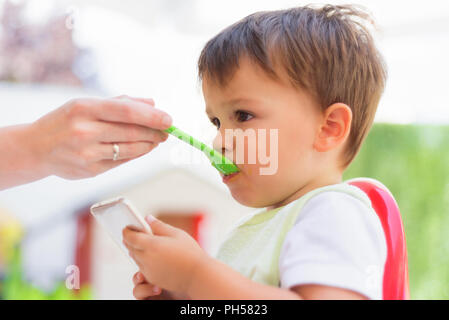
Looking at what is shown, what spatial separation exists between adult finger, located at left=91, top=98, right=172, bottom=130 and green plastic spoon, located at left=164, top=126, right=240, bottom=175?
0.02 metres

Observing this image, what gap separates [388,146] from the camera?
2.18 meters

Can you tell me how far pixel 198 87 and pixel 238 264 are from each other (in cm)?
28

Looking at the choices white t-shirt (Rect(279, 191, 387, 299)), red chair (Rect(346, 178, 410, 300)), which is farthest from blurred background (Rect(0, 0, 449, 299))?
white t-shirt (Rect(279, 191, 387, 299))

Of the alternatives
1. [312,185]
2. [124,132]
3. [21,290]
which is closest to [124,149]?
[124,132]

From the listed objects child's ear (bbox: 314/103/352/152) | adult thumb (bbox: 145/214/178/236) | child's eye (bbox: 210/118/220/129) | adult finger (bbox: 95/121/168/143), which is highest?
child's eye (bbox: 210/118/220/129)

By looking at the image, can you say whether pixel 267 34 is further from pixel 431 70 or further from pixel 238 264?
pixel 431 70

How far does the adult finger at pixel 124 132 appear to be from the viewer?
680 millimetres

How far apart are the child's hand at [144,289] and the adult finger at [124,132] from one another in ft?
0.56

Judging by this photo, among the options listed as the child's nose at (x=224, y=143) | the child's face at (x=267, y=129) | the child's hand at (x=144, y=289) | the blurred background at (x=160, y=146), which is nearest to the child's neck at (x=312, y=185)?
the child's face at (x=267, y=129)

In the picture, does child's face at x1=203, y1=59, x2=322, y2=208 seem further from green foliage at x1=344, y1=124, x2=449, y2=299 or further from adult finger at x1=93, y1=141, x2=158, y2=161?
green foliage at x1=344, y1=124, x2=449, y2=299

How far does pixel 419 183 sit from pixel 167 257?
72.8 inches

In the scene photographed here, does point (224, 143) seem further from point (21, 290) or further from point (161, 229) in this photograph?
point (21, 290)

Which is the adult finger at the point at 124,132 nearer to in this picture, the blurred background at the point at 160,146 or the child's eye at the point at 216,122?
the child's eye at the point at 216,122

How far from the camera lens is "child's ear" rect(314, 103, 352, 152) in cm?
74
